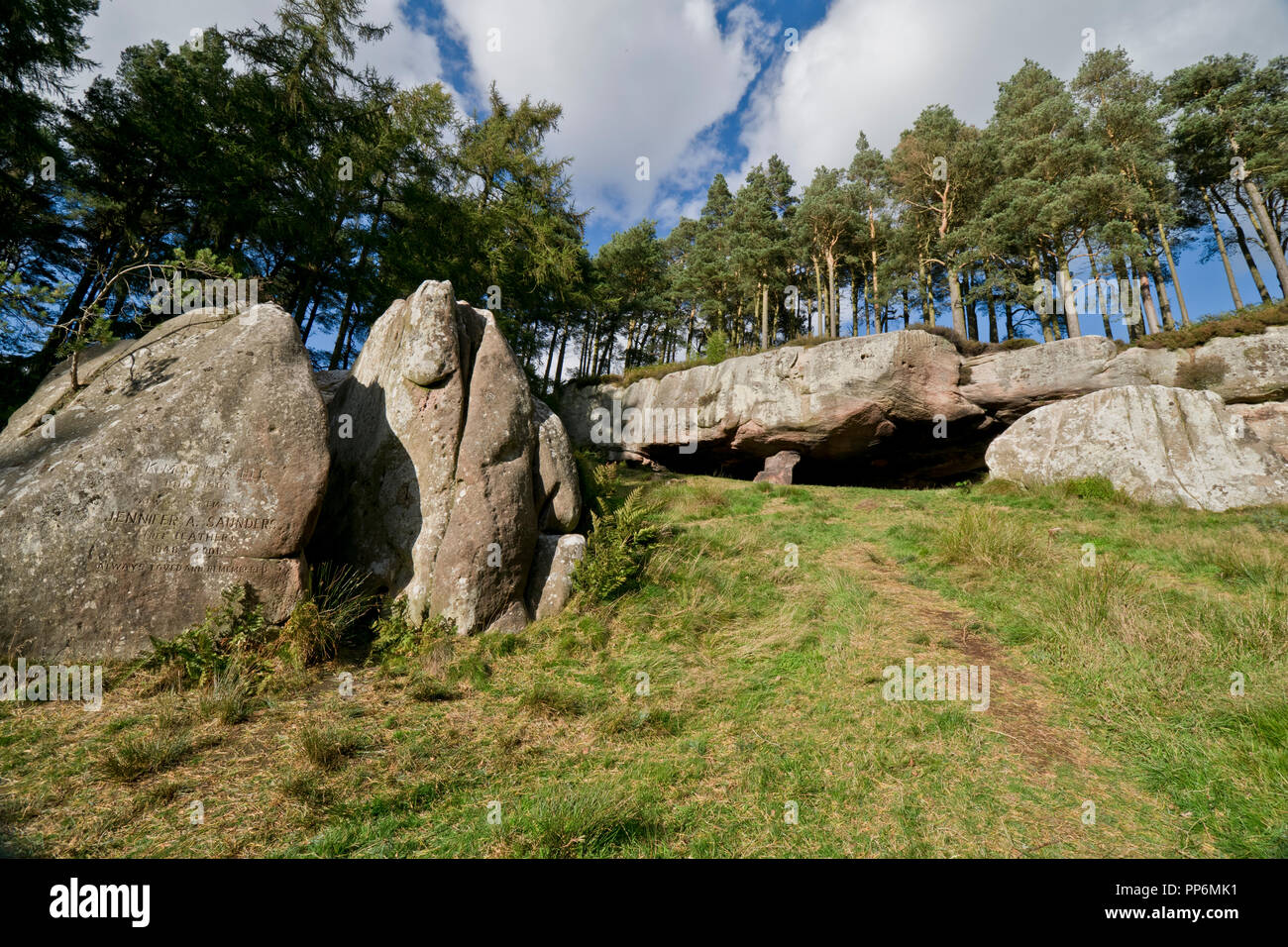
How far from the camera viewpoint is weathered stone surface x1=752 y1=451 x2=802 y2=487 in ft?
59.9

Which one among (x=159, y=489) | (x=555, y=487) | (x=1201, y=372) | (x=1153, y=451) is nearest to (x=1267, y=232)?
(x=1201, y=372)

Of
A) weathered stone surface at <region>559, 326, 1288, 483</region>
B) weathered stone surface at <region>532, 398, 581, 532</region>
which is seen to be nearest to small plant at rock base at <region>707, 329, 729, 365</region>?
weathered stone surface at <region>559, 326, 1288, 483</region>

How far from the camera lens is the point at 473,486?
6.45 meters

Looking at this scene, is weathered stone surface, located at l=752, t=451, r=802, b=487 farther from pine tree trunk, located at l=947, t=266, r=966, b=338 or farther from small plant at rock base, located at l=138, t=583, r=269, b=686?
small plant at rock base, located at l=138, t=583, r=269, b=686

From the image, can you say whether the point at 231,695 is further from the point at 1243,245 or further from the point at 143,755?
the point at 1243,245

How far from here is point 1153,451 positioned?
36.7 feet

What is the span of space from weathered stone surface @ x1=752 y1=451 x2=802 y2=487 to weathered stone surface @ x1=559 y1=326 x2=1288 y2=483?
445 millimetres

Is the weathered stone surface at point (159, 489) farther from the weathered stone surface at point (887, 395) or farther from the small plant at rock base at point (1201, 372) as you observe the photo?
the small plant at rock base at point (1201, 372)

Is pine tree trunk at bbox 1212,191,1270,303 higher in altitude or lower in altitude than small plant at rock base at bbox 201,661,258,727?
higher

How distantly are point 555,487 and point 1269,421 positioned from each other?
17081 millimetres

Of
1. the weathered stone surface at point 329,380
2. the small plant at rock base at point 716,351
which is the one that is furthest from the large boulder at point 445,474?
the small plant at rock base at point 716,351

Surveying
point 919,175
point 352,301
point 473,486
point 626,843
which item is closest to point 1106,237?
point 919,175

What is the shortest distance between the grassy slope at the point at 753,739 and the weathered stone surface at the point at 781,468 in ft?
36.8

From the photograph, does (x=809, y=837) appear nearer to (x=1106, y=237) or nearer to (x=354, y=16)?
(x=354, y=16)
